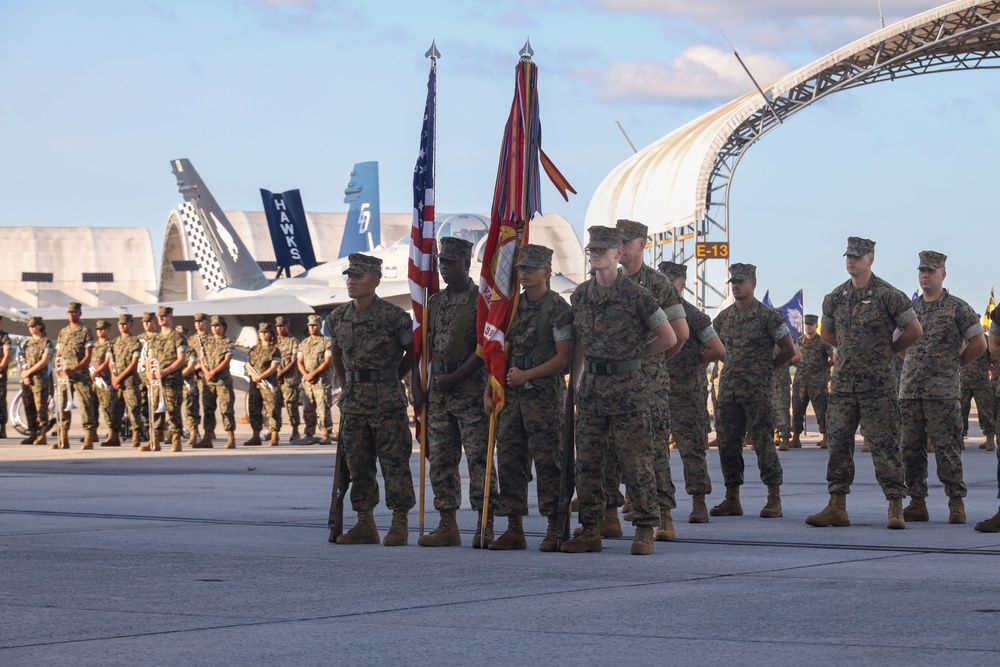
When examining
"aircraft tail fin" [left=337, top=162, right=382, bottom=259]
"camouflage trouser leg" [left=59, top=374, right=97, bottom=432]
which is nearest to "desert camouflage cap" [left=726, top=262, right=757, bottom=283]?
"camouflage trouser leg" [left=59, top=374, right=97, bottom=432]

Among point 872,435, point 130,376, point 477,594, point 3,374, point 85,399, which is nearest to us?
point 477,594

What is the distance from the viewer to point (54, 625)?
5.33 meters

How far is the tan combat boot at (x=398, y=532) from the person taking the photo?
8.38 m

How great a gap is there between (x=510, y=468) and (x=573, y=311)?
3.11ft

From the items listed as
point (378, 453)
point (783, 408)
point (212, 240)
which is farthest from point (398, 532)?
point (212, 240)

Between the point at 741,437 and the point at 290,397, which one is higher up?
the point at 290,397

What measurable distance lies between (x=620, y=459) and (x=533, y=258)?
122 centimetres

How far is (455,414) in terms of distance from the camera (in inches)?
328

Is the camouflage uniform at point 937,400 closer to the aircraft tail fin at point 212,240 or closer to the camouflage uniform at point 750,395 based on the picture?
the camouflage uniform at point 750,395

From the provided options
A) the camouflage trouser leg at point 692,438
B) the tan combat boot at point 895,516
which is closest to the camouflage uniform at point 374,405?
the camouflage trouser leg at point 692,438

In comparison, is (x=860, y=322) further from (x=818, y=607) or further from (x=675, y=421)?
(x=818, y=607)

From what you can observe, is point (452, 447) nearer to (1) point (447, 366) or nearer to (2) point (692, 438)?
(1) point (447, 366)

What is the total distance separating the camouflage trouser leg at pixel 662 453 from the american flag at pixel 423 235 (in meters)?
1.40

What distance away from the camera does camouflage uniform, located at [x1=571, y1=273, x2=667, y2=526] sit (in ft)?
25.4
